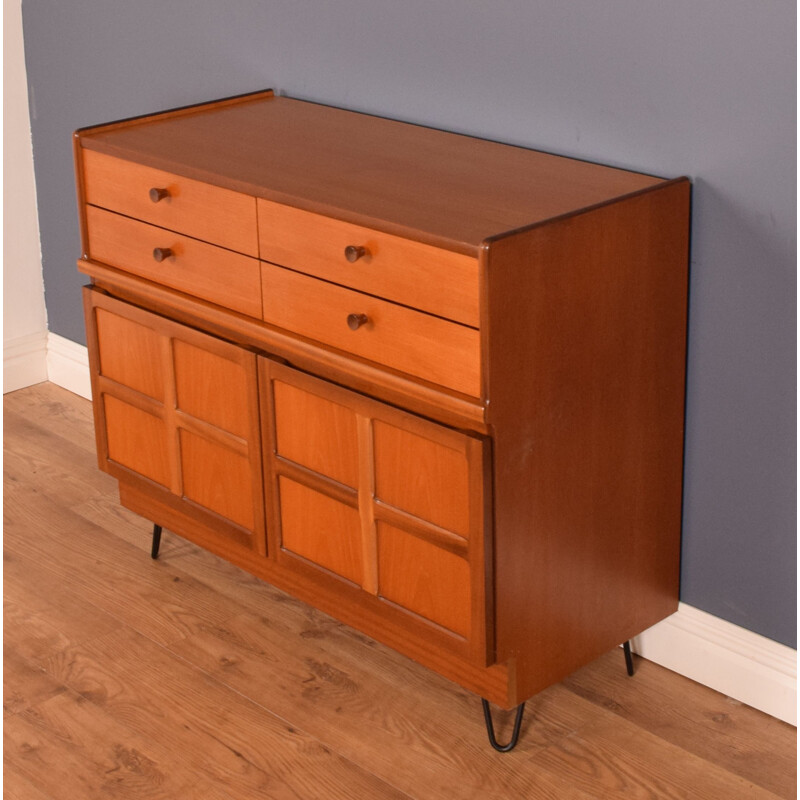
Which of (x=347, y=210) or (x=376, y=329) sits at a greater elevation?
(x=347, y=210)

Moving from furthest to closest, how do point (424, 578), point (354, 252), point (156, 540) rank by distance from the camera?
point (156, 540), point (424, 578), point (354, 252)

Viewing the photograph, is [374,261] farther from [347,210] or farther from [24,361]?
[24,361]

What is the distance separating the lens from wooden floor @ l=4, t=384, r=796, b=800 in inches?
77.3

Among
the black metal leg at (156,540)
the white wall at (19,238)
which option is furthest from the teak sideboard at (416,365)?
the white wall at (19,238)

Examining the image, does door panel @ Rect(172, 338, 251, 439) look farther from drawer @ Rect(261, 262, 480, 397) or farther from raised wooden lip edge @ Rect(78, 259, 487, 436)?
drawer @ Rect(261, 262, 480, 397)

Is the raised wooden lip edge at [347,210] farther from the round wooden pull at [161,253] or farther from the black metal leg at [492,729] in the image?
the black metal leg at [492,729]

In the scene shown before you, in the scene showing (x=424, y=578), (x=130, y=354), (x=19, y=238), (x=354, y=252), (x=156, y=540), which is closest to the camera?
(x=354, y=252)

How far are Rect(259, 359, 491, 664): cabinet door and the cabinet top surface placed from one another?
287 mm

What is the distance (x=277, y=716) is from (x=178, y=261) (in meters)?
0.79

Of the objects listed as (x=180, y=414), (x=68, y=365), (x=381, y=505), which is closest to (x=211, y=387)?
(x=180, y=414)

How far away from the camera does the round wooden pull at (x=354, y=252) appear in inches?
72.0

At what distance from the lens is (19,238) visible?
10.8 feet

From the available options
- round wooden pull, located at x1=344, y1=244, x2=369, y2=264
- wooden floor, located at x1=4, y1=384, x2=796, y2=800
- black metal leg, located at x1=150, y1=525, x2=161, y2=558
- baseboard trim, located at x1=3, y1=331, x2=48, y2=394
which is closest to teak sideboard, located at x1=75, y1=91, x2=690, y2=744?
round wooden pull, located at x1=344, y1=244, x2=369, y2=264

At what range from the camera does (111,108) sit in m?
2.97
